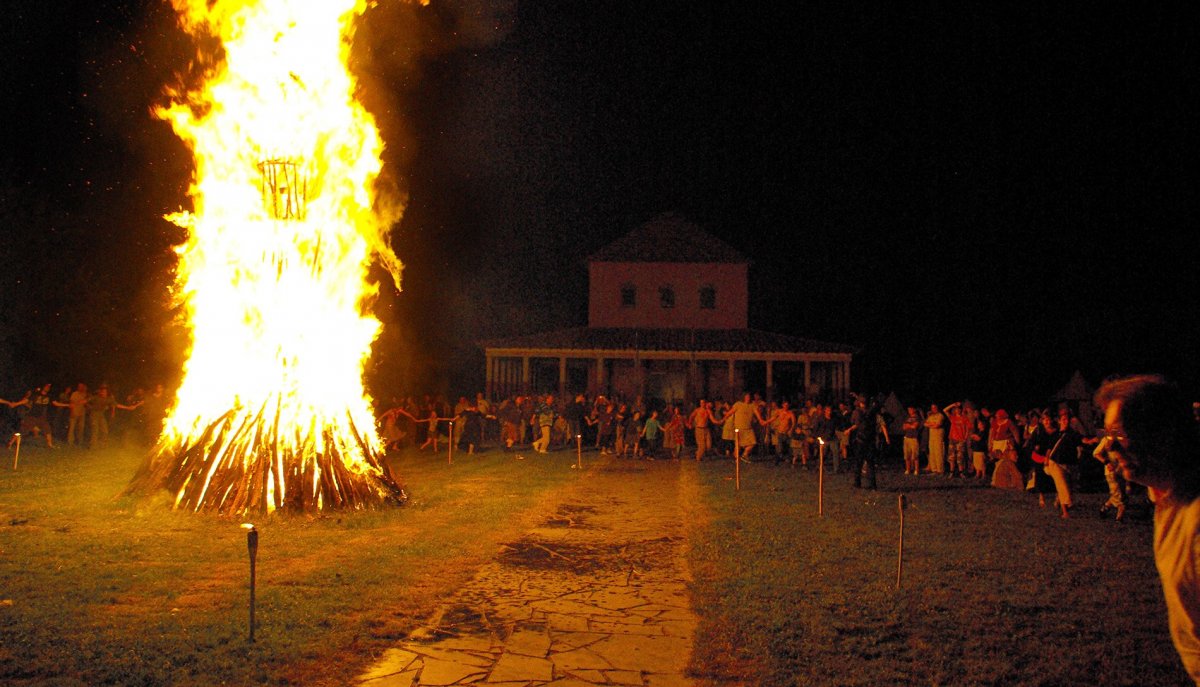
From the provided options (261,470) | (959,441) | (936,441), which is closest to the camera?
(261,470)

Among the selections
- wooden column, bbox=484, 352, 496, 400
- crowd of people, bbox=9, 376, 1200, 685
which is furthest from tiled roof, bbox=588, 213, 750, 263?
crowd of people, bbox=9, 376, 1200, 685

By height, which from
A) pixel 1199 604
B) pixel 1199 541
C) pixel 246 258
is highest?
pixel 246 258

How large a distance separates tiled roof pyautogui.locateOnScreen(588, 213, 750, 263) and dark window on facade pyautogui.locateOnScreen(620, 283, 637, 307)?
131 centimetres

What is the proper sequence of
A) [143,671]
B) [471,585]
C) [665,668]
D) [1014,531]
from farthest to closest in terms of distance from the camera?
[1014,531]
[471,585]
[665,668]
[143,671]

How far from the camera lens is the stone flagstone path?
19.0ft

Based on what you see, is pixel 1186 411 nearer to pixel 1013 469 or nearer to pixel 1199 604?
pixel 1199 604

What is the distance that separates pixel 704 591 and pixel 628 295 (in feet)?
104

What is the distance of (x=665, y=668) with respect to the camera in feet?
19.6

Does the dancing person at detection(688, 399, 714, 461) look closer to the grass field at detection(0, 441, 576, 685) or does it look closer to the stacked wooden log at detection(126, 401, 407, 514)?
the grass field at detection(0, 441, 576, 685)

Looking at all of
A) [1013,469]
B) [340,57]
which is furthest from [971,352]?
[340,57]

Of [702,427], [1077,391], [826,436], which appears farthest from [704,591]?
[1077,391]

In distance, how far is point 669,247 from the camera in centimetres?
3988

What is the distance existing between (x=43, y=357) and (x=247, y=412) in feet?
84.6

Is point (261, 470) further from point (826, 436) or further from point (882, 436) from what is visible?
point (882, 436)
